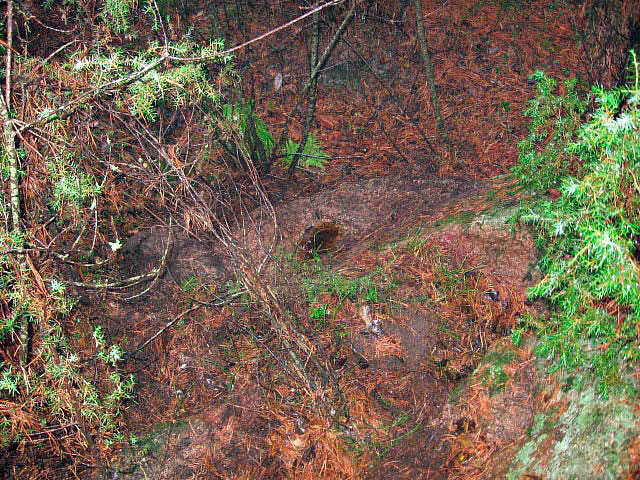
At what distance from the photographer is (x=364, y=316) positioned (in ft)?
12.0

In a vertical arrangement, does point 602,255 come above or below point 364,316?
above

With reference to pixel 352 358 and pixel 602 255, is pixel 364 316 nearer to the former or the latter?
pixel 352 358

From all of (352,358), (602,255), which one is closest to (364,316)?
(352,358)

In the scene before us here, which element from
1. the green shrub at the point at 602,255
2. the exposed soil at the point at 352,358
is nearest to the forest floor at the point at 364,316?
the exposed soil at the point at 352,358

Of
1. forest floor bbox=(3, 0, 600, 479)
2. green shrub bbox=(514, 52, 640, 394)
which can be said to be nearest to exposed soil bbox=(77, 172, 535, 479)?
forest floor bbox=(3, 0, 600, 479)

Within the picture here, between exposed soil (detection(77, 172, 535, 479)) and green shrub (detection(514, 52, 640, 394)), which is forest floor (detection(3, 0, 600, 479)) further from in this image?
green shrub (detection(514, 52, 640, 394))

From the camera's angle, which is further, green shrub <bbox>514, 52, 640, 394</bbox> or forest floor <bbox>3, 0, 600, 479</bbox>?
forest floor <bbox>3, 0, 600, 479</bbox>

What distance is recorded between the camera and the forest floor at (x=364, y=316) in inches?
126

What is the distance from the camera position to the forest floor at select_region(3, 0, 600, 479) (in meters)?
3.21

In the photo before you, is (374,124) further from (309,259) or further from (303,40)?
(309,259)

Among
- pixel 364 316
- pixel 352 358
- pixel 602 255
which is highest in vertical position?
pixel 602 255

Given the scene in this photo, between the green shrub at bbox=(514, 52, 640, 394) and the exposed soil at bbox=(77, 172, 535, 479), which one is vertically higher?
the green shrub at bbox=(514, 52, 640, 394)

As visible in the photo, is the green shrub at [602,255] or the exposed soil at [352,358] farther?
the exposed soil at [352,358]

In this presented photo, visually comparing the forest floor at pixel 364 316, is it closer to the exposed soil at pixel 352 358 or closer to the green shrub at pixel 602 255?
the exposed soil at pixel 352 358
